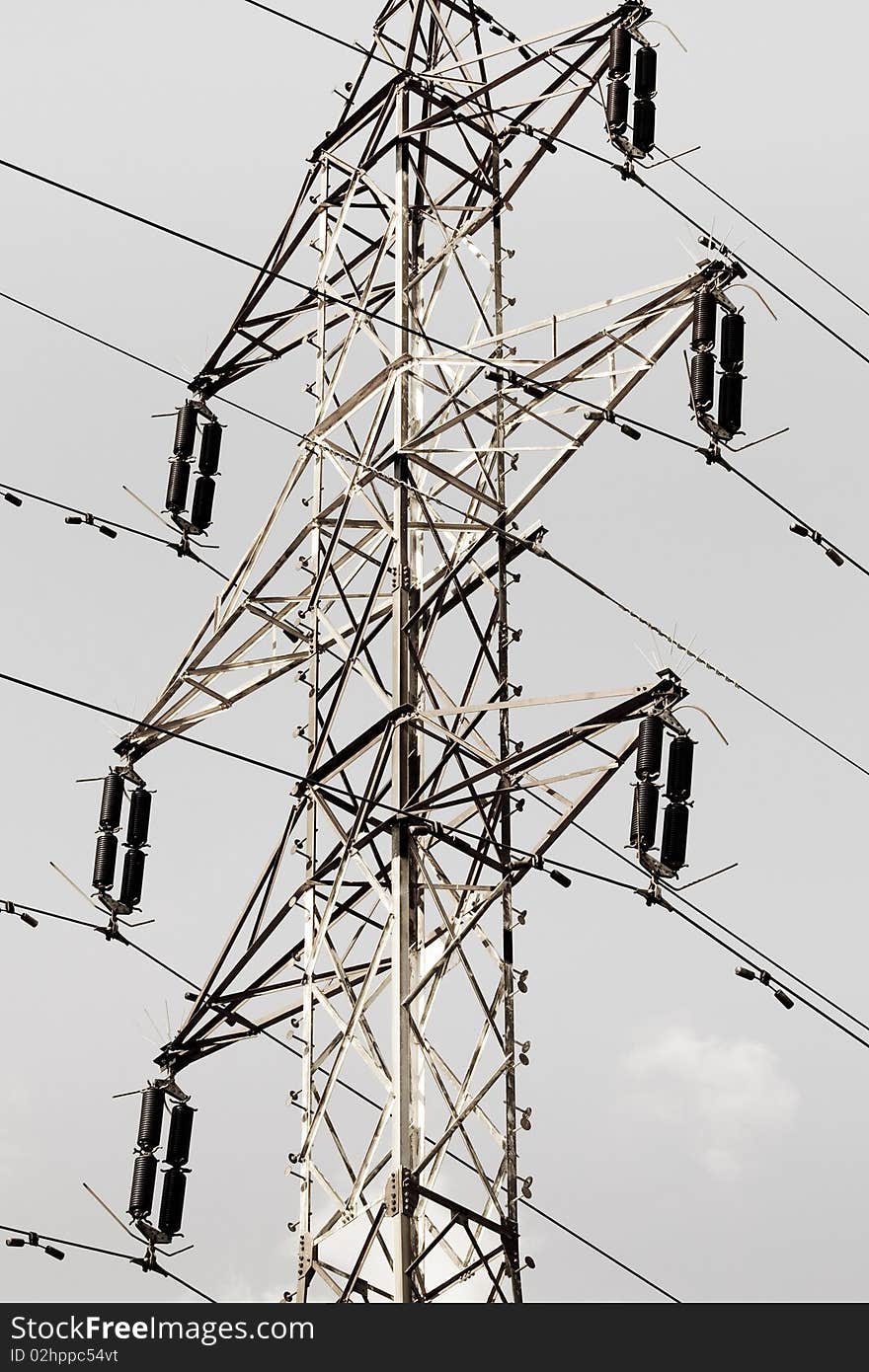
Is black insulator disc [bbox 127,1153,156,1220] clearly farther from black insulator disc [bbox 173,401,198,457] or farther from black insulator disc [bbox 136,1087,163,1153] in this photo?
black insulator disc [bbox 173,401,198,457]

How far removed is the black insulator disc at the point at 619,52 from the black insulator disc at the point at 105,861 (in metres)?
9.50

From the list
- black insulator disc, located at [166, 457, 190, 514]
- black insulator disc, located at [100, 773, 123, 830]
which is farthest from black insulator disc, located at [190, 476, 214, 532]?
black insulator disc, located at [100, 773, 123, 830]

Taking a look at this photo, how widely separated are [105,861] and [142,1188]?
11.7ft

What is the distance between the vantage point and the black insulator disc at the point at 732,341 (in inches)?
792

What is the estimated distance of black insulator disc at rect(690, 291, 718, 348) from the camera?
786 inches

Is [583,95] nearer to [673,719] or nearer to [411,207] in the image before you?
Answer: [411,207]

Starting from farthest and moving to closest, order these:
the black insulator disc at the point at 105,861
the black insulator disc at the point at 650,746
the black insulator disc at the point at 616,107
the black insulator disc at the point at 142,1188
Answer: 1. the black insulator disc at the point at 105,861
2. the black insulator disc at the point at 142,1188
3. the black insulator disc at the point at 616,107
4. the black insulator disc at the point at 650,746

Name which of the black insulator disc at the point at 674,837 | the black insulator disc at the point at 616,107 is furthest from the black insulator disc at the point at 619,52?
the black insulator disc at the point at 674,837

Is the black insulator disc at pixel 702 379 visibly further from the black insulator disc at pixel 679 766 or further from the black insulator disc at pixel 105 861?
the black insulator disc at pixel 105 861

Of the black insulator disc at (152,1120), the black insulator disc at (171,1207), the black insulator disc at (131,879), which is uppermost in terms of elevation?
the black insulator disc at (131,879)

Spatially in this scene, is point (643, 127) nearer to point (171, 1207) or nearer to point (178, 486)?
point (178, 486)

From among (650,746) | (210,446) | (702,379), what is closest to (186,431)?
(210,446)

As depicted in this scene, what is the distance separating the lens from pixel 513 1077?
20.3m

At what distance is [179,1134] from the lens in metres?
22.2
